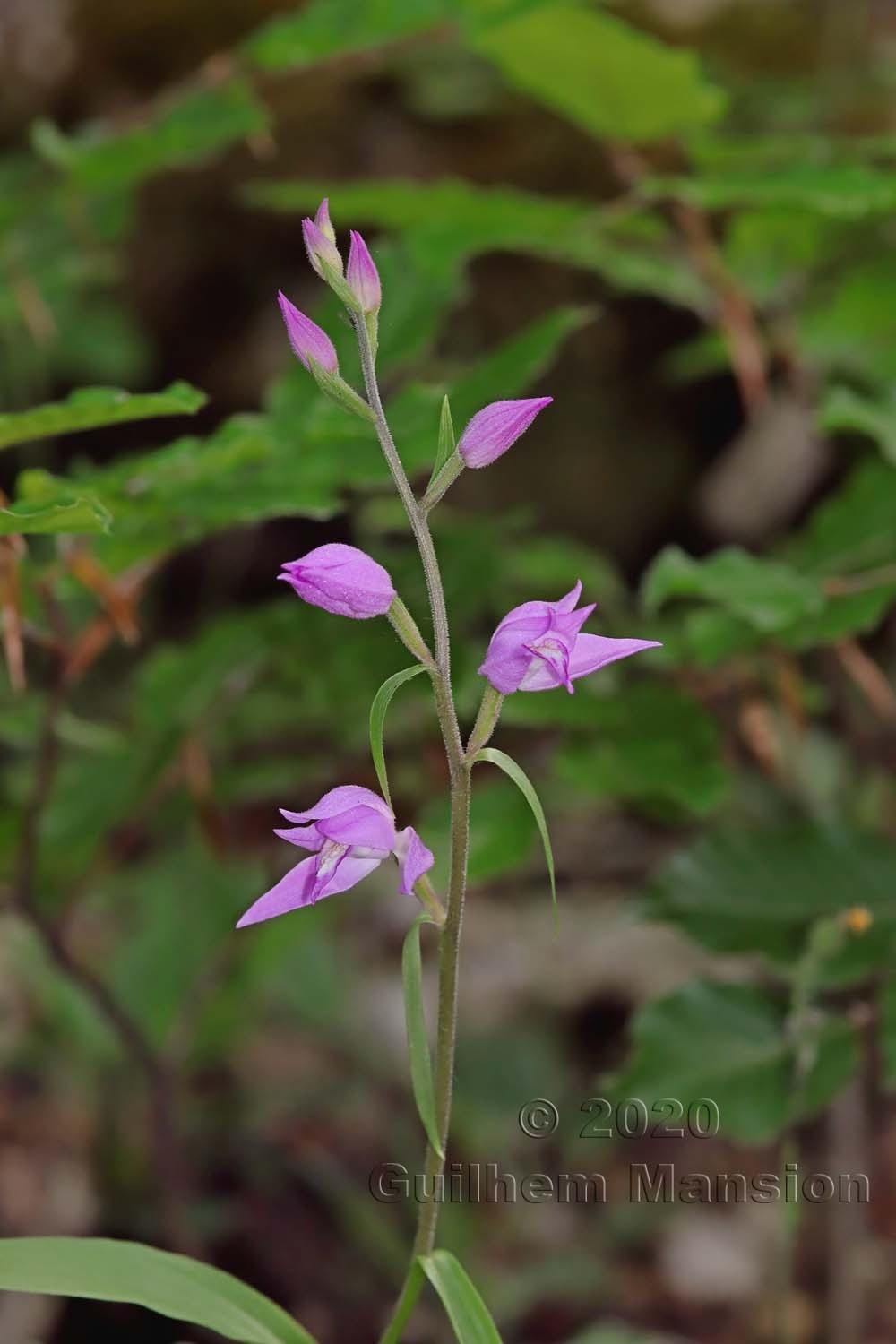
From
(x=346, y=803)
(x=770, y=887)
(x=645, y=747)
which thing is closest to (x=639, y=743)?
(x=645, y=747)

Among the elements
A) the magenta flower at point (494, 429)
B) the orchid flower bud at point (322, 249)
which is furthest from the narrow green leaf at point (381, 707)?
the orchid flower bud at point (322, 249)

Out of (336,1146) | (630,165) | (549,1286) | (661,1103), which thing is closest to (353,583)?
(661,1103)

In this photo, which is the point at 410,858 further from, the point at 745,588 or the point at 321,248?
the point at 745,588

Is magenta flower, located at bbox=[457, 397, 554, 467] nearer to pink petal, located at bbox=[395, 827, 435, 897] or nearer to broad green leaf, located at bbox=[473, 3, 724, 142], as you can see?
pink petal, located at bbox=[395, 827, 435, 897]

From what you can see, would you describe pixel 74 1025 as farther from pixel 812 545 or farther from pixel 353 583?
pixel 353 583

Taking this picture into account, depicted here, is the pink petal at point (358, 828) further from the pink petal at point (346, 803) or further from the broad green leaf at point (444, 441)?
the broad green leaf at point (444, 441)

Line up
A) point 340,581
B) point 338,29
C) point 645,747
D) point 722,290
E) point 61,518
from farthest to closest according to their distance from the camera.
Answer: point 722,290 < point 645,747 < point 338,29 < point 61,518 < point 340,581
